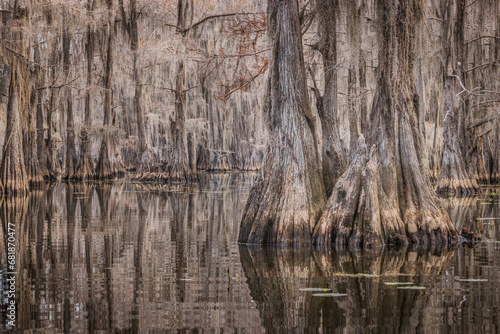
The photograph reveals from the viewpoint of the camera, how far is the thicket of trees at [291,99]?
32.4 feet

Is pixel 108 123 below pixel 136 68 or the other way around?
below

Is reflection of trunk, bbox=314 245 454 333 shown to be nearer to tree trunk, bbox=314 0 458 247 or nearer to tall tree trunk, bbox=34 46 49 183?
tree trunk, bbox=314 0 458 247

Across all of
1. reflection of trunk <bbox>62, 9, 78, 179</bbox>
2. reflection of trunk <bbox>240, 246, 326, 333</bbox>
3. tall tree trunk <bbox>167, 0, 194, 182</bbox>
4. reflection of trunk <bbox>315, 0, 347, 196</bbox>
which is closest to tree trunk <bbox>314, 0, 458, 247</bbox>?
reflection of trunk <bbox>240, 246, 326, 333</bbox>

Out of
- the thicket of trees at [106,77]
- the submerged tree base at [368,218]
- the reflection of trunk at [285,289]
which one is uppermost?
the thicket of trees at [106,77]

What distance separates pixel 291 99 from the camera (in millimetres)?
10406

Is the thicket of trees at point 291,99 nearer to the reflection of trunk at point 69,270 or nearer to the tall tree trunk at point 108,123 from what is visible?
the tall tree trunk at point 108,123

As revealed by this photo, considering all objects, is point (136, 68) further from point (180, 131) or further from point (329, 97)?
point (329, 97)

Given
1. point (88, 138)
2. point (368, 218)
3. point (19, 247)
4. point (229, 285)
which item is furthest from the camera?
point (88, 138)

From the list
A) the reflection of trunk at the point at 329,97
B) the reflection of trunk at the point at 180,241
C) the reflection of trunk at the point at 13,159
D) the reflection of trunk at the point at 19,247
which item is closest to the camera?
the reflection of trunk at the point at 19,247

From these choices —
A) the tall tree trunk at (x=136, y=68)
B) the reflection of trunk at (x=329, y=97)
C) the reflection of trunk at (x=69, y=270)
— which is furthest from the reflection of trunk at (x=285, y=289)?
the tall tree trunk at (x=136, y=68)

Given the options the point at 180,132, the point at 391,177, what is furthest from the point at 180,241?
the point at 180,132

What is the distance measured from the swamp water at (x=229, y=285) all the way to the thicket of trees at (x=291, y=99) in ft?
3.30

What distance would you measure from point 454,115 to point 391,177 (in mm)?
13527

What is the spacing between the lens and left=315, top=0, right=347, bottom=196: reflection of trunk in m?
12.2
